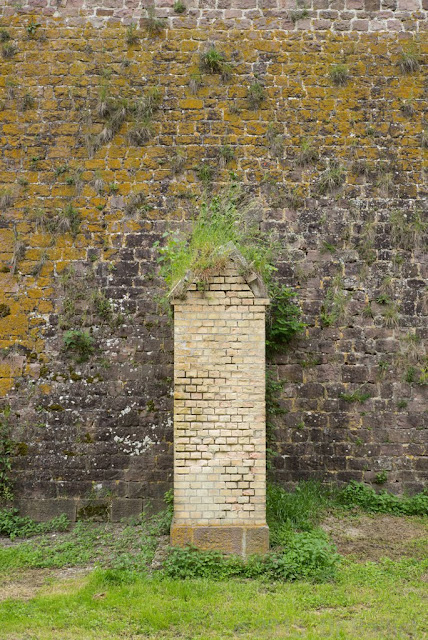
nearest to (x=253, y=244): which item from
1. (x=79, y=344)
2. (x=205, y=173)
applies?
(x=205, y=173)

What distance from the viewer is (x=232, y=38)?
349 inches

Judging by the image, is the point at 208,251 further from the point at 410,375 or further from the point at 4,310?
the point at 410,375

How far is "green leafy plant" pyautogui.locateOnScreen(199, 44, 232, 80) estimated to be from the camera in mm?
8711

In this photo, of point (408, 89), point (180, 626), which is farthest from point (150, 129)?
point (180, 626)

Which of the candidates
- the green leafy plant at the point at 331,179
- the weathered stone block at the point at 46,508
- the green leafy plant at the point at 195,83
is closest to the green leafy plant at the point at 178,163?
the green leafy plant at the point at 195,83

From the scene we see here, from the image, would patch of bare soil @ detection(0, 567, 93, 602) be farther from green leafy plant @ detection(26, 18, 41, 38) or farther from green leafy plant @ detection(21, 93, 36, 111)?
green leafy plant @ detection(26, 18, 41, 38)

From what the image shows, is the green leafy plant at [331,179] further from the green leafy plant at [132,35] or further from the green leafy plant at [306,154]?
the green leafy plant at [132,35]

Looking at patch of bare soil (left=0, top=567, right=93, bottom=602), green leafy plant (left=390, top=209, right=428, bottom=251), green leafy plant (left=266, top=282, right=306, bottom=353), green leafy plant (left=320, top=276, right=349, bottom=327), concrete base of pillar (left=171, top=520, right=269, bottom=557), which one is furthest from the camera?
green leafy plant (left=390, top=209, right=428, bottom=251)

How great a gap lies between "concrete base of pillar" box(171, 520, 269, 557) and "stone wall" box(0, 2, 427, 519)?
6.81 feet

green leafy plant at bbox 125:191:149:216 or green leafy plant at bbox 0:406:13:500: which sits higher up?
green leafy plant at bbox 125:191:149:216

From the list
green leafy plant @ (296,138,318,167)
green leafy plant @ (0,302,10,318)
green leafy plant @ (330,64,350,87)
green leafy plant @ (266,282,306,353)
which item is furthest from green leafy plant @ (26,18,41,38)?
green leafy plant @ (266,282,306,353)

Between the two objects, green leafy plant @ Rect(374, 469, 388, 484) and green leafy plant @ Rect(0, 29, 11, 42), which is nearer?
green leafy plant @ Rect(374, 469, 388, 484)

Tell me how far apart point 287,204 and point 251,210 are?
526 mm

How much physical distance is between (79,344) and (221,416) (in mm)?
2930
